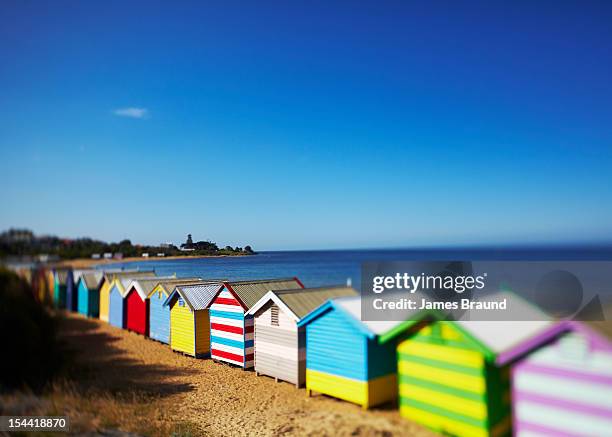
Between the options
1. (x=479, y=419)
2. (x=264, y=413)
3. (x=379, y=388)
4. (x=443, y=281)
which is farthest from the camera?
(x=264, y=413)

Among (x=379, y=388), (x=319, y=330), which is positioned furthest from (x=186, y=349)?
(x=379, y=388)

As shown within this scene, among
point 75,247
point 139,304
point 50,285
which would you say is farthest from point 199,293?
point 139,304

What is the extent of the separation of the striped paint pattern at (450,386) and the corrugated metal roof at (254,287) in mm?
1657

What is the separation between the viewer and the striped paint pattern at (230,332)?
3821mm

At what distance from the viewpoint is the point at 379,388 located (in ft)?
8.04

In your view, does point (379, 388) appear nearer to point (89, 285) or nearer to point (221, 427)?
point (221, 427)

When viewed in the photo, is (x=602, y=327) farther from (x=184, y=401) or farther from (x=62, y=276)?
(x=62, y=276)

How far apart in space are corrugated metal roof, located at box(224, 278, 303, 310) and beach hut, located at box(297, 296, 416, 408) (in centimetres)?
88

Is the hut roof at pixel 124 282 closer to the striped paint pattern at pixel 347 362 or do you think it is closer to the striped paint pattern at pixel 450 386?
the striped paint pattern at pixel 347 362

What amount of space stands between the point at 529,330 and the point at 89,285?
15.8 feet

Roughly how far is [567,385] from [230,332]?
2873mm

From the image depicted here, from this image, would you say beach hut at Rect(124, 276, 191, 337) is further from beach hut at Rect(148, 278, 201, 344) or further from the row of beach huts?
the row of beach huts

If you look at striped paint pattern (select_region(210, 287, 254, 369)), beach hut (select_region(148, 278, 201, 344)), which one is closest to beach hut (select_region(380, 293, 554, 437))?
striped paint pattern (select_region(210, 287, 254, 369))

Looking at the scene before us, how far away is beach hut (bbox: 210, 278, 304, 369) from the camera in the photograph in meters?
3.82
